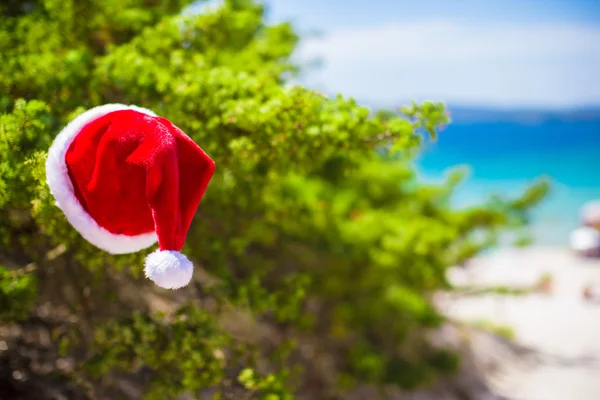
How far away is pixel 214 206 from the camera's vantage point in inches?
141

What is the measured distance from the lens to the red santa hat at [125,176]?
70.6 inches

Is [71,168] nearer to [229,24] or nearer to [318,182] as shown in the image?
[229,24]

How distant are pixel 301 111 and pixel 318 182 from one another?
2.43 meters

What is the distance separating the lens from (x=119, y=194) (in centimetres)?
192

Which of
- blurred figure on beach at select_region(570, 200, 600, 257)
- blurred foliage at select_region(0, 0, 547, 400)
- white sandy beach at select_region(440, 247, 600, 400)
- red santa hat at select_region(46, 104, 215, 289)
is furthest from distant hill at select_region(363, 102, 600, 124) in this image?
red santa hat at select_region(46, 104, 215, 289)

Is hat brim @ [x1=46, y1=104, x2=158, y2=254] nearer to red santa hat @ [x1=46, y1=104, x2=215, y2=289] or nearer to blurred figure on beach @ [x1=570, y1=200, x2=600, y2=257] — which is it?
red santa hat @ [x1=46, y1=104, x2=215, y2=289]

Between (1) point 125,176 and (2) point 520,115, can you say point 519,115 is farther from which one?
(1) point 125,176

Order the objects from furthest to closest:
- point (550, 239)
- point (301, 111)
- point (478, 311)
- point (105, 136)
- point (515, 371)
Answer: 1. point (550, 239)
2. point (478, 311)
3. point (515, 371)
4. point (301, 111)
5. point (105, 136)

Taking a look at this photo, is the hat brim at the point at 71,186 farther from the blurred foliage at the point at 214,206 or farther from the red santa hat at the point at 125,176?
the blurred foliage at the point at 214,206

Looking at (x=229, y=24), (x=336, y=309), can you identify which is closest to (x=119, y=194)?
(x=229, y=24)

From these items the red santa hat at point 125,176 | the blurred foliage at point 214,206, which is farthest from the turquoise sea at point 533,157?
the red santa hat at point 125,176

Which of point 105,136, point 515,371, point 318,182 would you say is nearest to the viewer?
point 105,136

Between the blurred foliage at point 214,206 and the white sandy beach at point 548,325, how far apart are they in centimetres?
282

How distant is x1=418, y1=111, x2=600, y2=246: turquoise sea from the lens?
29298mm
